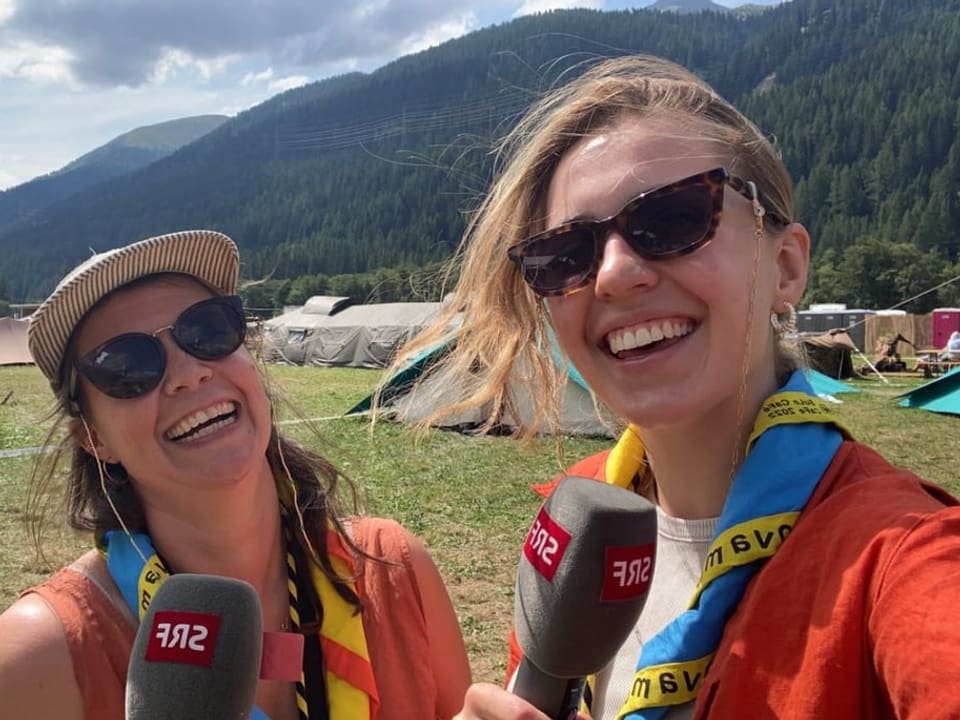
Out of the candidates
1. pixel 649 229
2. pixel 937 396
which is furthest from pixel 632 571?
pixel 937 396

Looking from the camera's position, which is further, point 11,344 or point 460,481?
point 11,344

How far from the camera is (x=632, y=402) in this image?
4.87 feet

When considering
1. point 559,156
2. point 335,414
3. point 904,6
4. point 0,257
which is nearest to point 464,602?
point 559,156

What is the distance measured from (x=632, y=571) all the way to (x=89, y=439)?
1457 millimetres

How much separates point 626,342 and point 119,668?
1.28m

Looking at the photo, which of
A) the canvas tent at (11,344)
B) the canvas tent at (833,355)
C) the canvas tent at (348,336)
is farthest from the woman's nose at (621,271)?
the canvas tent at (11,344)

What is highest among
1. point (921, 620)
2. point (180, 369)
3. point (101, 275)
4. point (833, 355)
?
point (101, 275)

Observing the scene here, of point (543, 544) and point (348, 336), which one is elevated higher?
point (543, 544)

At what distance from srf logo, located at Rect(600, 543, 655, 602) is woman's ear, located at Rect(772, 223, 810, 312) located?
0.69m

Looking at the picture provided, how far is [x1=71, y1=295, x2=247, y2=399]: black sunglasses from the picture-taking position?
1904mm

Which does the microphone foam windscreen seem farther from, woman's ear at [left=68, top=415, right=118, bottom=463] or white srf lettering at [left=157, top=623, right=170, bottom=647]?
woman's ear at [left=68, top=415, right=118, bottom=463]

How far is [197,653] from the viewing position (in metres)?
1.16

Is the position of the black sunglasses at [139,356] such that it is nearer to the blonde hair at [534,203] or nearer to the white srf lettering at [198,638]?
the blonde hair at [534,203]

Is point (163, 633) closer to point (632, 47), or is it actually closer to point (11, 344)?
point (11, 344)
